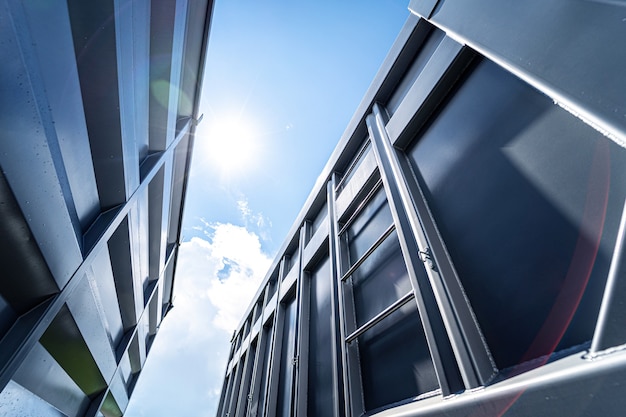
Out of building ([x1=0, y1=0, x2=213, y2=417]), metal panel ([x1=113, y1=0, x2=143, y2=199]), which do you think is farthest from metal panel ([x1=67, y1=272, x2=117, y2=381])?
metal panel ([x1=113, y1=0, x2=143, y2=199])

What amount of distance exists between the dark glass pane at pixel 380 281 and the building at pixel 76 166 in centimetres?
308

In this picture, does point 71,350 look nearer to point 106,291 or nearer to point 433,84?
point 106,291

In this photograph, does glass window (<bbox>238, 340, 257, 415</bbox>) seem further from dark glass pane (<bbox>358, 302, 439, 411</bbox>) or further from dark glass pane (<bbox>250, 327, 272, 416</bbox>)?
dark glass pane (<bbox>358, 302, 439, 411</bbox>)

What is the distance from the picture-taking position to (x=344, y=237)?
411 cm

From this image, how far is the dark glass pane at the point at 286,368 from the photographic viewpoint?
14.0ft

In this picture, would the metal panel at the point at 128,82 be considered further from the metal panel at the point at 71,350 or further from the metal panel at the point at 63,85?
the metal panel at the point at 71,350

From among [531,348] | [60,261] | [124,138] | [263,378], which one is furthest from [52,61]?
[263,378]

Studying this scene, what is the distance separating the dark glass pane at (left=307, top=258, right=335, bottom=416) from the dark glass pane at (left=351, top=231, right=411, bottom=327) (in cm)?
84

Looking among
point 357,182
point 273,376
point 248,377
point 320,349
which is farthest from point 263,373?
point 357,182

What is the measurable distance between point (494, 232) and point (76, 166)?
11.7ft

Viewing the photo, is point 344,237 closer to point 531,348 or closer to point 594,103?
point 531,348

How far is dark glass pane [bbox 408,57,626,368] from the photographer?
4.06ft

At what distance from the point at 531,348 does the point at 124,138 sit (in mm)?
4019

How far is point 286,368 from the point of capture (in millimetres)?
4695
